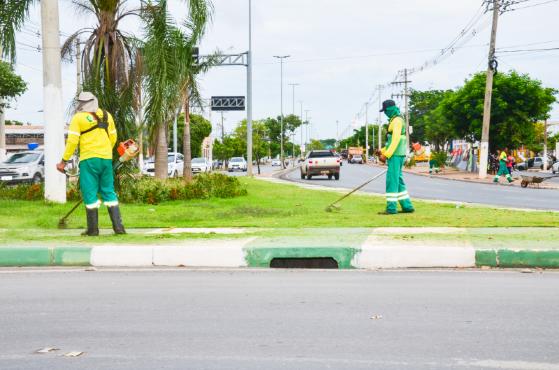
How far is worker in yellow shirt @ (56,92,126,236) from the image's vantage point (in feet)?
31.8

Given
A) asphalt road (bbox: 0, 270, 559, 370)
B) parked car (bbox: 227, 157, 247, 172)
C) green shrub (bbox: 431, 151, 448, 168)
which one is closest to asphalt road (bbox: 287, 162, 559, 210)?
asphalt road (bbox: 0, 270, 559, 370)

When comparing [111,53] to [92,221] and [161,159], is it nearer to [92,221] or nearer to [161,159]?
[161,159]

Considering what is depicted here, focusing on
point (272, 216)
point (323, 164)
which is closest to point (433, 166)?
point (323, 164)

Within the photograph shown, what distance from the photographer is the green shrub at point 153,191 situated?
1716 centimetres

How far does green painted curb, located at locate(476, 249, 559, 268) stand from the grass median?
9.46 feet

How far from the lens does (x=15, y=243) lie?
9.12m

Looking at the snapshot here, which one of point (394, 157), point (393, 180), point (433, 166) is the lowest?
point (433, 166)

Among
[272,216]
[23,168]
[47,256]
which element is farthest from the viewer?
[23,168]

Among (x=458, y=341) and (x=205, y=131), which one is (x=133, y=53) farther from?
(x=205, y=131)

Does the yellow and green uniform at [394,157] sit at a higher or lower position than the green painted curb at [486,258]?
higher

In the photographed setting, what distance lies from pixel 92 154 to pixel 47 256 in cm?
182

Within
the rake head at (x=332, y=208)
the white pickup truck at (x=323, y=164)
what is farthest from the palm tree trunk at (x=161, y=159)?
the white pickup truck at (x=323, y=164)

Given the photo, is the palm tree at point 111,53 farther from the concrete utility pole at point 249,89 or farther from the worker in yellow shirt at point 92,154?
the concrete utility pole at point 249,89

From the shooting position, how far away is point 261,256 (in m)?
8.20
